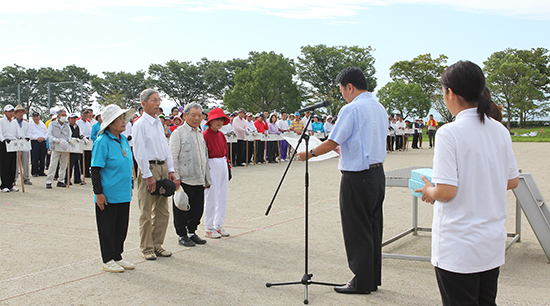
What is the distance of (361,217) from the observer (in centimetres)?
429

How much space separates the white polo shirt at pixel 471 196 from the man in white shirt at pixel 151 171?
3.91 meters

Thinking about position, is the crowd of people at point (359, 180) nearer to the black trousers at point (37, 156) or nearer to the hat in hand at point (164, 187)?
the hat in hand at point (164, 187)

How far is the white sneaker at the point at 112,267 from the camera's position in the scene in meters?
5.05

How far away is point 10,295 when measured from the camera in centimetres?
434

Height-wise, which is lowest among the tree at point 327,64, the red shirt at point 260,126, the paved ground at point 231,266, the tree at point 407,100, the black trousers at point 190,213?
the paved ground at point 231,266

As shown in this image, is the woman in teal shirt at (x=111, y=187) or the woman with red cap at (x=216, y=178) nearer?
the woman in teal shirt at (x=111, y=187)

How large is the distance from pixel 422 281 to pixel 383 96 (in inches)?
2827

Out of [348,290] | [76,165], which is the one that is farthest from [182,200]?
[76,165]

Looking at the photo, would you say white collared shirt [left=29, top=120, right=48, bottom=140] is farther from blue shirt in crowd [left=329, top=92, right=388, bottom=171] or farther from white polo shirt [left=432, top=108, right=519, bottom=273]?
white polo shirt [left=432, top=108, right=519, bottom=273]

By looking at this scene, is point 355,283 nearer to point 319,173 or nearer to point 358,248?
point 358,248

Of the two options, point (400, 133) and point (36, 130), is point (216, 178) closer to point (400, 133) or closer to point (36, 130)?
point (36, 130)

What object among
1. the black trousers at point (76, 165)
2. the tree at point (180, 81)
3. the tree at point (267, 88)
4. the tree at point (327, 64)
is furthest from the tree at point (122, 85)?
the black trousers at point (76, 165)

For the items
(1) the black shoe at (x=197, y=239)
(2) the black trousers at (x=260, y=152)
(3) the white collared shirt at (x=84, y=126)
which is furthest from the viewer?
(2) the black trousers at (x=260, y=152)

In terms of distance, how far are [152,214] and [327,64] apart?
7393 centimetres
